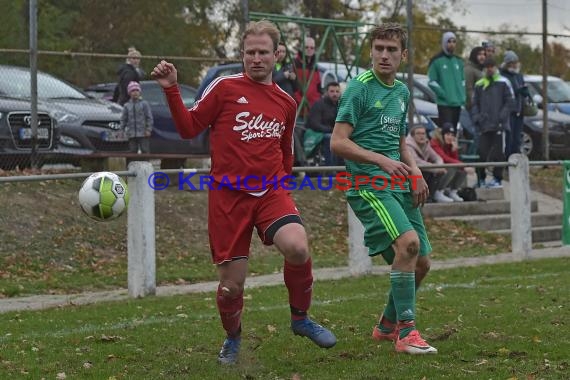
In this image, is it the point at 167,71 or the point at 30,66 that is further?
the point at 30,66

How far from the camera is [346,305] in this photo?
9.80 m

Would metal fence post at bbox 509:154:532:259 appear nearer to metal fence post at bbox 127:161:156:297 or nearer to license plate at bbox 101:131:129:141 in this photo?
metal fence post at bbox 127:161:156:297

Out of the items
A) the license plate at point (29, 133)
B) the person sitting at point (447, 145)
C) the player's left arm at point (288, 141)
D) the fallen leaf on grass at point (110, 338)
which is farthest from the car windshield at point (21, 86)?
the player's left arm at point (288, 141)

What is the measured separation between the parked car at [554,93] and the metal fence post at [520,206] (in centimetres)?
715

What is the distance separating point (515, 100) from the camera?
18484 millimetres

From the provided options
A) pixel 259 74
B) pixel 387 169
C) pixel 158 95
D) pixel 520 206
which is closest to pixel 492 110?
pixel 520 206

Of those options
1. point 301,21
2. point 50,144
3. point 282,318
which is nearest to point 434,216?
point 301,21

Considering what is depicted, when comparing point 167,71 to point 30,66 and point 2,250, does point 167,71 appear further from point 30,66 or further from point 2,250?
point 30,66

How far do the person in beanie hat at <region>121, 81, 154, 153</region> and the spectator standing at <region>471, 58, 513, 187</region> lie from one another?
5.39 m

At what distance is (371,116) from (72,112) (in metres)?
9.20

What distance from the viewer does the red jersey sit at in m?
7.01

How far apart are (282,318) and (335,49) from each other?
10.2 m

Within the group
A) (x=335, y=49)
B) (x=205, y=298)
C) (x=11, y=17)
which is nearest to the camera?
(x=205, y=298)

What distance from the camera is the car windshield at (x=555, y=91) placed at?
2155 cm
